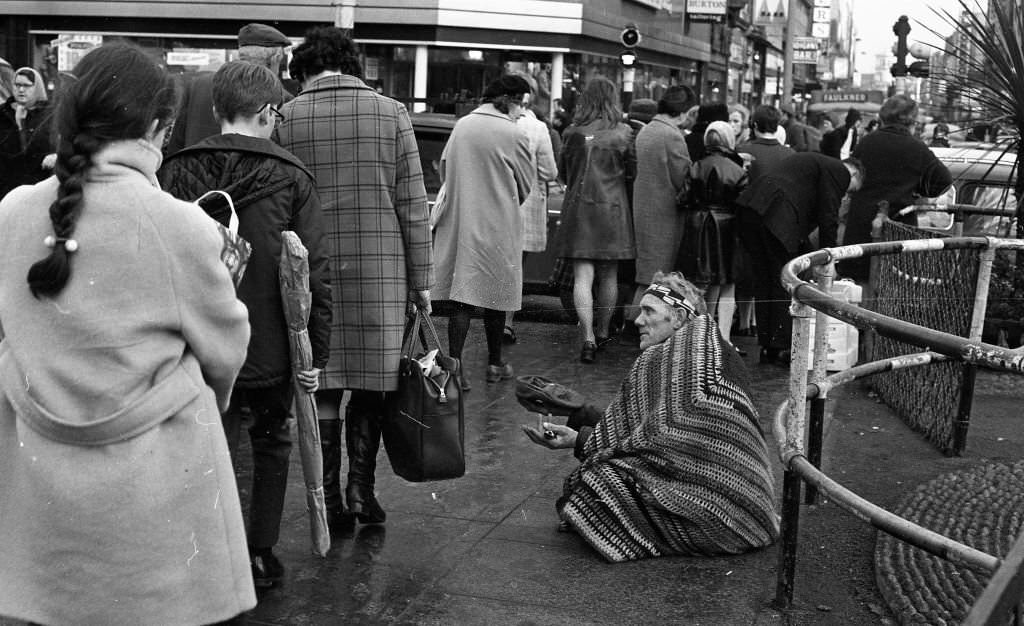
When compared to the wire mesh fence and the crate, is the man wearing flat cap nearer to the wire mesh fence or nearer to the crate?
the wire mesh fence

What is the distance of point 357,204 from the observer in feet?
15.9

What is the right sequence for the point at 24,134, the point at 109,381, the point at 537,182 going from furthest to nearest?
the point at 537,182, the point at 24,134, the point at 109,381

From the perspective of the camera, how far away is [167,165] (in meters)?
4.16

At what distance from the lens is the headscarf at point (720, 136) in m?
8.78

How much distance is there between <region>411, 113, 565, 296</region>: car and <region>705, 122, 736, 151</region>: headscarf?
1265 mm

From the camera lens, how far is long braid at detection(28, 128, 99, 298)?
258cm

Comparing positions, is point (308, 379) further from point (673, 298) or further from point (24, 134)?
point (24, 134)

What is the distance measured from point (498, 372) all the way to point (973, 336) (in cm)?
289

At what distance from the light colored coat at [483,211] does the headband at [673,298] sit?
9.01 feet

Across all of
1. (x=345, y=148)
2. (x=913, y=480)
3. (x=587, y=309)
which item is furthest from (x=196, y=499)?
(x=587, y=309)

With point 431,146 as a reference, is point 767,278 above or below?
below

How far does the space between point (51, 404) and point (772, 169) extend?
6586mm

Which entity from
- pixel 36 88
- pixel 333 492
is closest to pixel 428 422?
pixel 333 492

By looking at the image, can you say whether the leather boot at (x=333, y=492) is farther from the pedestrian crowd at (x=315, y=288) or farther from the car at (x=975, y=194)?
Answer: the car at (x=975, y=194)
